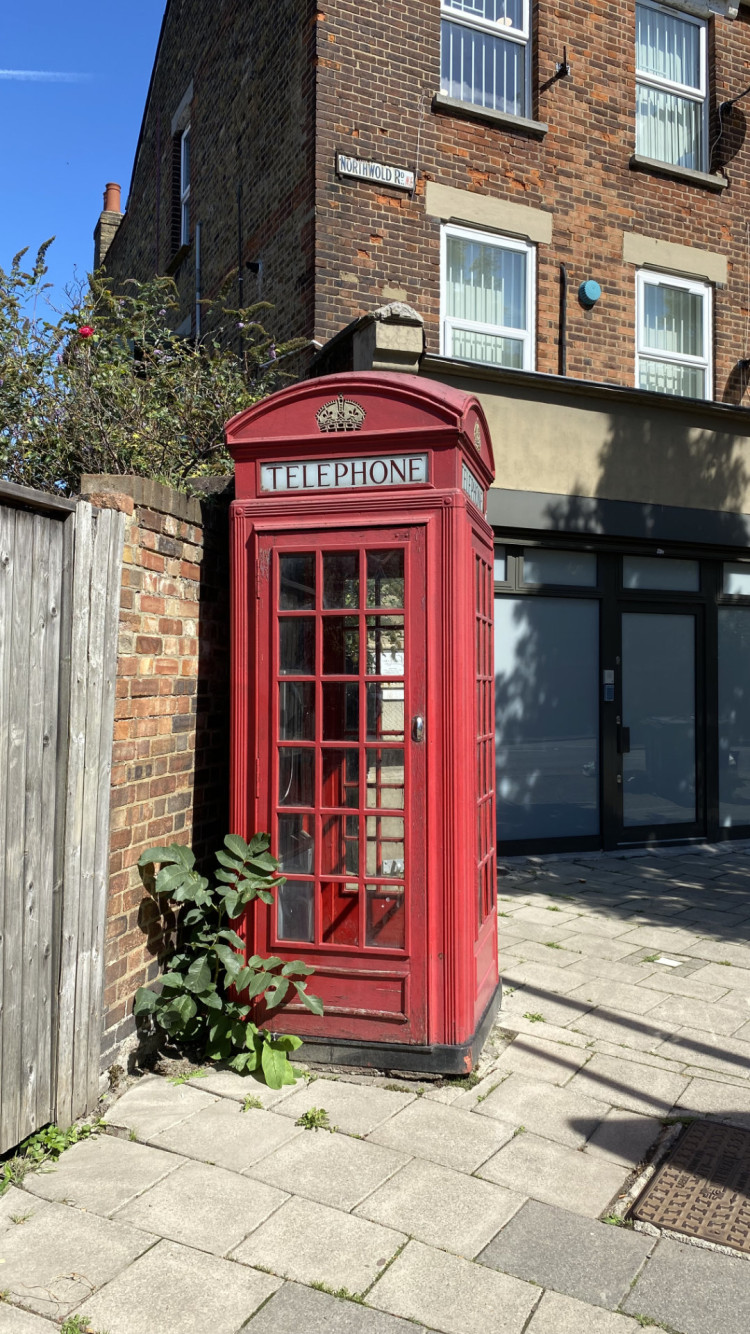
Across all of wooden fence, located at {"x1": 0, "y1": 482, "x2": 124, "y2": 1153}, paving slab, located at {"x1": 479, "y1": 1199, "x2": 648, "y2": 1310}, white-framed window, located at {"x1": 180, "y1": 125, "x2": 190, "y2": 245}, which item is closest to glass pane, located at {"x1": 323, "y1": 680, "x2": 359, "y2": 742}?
wooden fence, located at {"x1": 0, "y1": 482, "x2": 124, "y2": 1153}

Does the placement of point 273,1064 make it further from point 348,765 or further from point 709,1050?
point 709,1050

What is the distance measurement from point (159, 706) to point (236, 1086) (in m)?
1.62

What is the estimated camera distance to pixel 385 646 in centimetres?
442

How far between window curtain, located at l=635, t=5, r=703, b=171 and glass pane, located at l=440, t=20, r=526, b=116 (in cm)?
154

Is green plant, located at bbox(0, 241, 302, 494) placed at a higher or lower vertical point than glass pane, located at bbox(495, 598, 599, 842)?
higher

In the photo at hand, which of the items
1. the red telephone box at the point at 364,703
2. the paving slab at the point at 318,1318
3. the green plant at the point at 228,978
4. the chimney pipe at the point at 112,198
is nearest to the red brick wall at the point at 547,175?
the red telephone box at the point at 364,703

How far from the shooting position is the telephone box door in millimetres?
4320

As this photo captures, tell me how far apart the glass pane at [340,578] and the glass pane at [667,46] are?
965 cm

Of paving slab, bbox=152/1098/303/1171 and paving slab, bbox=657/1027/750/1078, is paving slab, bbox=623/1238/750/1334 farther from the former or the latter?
paving slab, bbox=657/1027/750/1078

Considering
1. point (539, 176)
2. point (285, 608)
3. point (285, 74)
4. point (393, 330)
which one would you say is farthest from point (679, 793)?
point (285, 74)

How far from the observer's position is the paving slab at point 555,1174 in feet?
11.3

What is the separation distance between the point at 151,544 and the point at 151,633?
377 millimetres

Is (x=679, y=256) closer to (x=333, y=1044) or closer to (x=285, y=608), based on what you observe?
(x=285, y=608)

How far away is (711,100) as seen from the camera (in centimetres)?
1162
